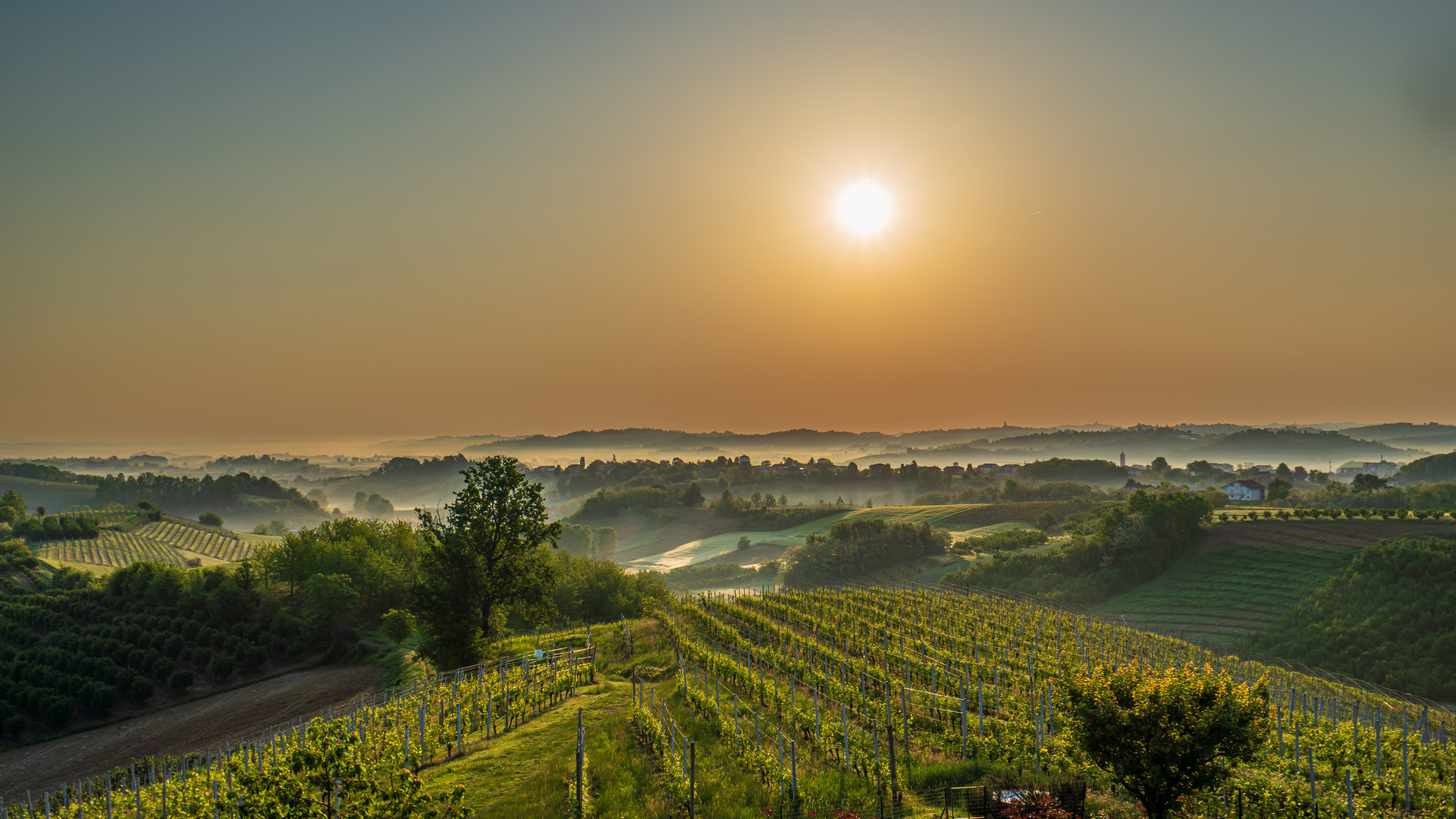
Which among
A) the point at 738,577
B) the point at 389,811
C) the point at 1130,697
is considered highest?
the point at 389,811

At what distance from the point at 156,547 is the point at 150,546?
4.11 feet

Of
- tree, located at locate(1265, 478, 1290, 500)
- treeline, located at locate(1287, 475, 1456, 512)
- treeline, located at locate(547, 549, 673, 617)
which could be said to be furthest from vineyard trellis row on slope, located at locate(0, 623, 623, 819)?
tree, located at locate(1265, 478, 1290, 500)

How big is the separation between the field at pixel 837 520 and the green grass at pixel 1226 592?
52.5 meters

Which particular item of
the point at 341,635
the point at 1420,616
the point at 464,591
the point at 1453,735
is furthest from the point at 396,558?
the point at 1420,616

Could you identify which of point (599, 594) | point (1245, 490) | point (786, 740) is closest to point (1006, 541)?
point (599, 594)

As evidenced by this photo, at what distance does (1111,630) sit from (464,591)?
48.5 meters

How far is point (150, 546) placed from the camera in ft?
419

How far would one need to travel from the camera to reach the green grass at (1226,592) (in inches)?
3110

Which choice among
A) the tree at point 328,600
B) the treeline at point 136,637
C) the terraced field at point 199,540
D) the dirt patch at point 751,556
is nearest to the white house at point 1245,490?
the dirt patch at point 751,556

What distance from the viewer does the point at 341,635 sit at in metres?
61.7

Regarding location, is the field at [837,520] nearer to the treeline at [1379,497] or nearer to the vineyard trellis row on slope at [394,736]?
the treeline at [1379,497]

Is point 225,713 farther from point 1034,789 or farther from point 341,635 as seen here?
point 1034,789

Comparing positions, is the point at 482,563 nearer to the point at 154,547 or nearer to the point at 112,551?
the point at 112,551

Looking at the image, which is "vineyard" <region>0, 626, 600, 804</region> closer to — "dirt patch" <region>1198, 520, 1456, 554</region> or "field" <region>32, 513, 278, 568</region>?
"field" <region>32, 513, 278, 568</region>
